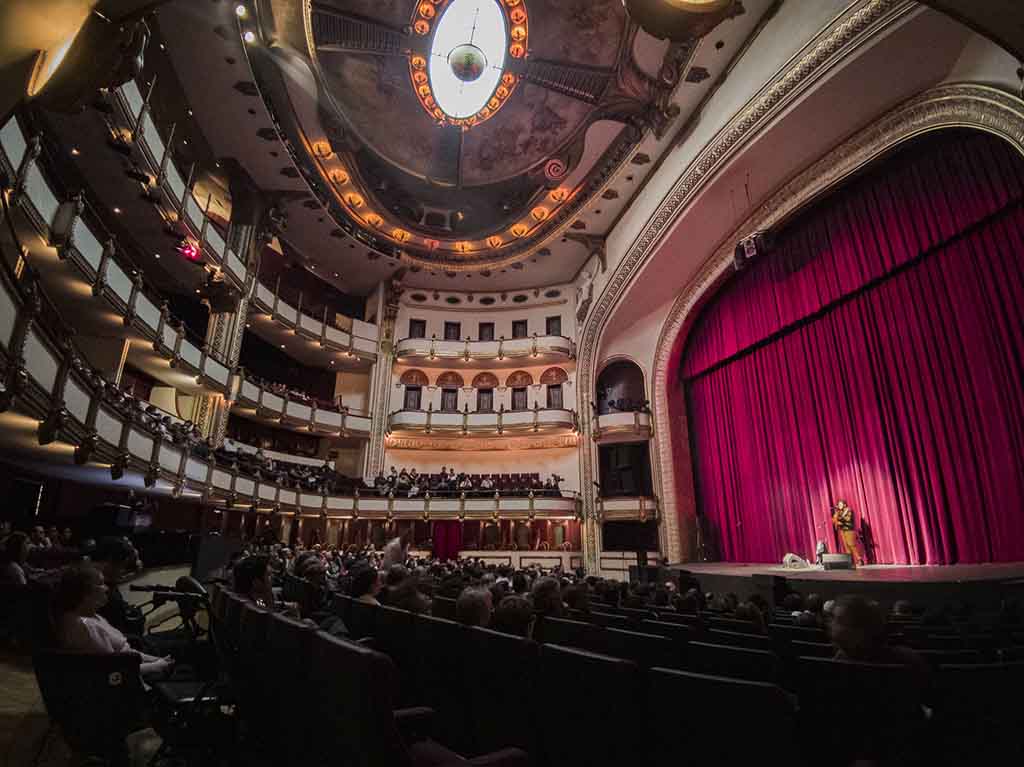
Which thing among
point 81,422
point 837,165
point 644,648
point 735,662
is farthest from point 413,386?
point 735,662

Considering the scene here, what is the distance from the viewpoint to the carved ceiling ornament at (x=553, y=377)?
23.8 metres

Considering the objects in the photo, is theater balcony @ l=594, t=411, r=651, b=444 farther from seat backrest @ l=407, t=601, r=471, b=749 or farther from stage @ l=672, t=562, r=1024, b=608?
seat backrest @ l=407, t=601, r=471, b=749

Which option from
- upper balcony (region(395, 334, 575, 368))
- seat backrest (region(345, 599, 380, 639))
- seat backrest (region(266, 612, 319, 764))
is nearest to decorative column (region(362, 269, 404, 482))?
upper balcony (region(395, 334, 575, 368))

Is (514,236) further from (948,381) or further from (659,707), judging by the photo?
(659,707)

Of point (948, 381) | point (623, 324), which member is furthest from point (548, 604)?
point (623, 324)

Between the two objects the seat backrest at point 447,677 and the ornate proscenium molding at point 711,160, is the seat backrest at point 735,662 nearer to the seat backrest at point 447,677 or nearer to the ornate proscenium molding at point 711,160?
the seat backrest at point 447,677

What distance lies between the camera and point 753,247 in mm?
12766

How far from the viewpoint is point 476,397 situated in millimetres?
24328

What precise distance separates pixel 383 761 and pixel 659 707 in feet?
2.58

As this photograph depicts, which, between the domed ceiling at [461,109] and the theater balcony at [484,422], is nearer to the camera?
the domed ceiling at [461,109]

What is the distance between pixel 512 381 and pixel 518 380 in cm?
27

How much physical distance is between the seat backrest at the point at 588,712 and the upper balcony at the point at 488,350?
69.7 feet

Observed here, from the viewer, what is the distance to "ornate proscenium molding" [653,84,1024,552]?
340 inches

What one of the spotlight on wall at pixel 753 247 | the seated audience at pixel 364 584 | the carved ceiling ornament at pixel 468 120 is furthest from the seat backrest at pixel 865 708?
the carved ceiling ornament at pixel 468 120
